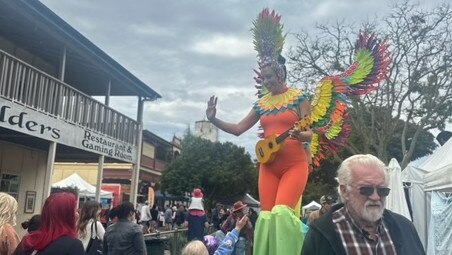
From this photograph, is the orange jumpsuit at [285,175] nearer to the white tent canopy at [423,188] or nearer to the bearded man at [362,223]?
the bearded man at [362,223]

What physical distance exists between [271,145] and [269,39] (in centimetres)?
90

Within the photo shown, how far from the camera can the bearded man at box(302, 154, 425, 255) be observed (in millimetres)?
2426

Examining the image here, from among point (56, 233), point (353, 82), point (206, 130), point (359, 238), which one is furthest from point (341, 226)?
point (206, 130)

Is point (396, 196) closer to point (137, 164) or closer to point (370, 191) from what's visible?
point (370, 191)

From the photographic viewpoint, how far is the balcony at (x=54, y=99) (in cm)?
1159

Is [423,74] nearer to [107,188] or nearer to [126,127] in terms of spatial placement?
[126,127]

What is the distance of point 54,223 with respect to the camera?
3521 mm

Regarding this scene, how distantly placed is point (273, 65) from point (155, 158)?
49.8 m

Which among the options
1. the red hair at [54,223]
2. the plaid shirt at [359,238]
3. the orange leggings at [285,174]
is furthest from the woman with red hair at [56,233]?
the plaid shirt at [359,238]

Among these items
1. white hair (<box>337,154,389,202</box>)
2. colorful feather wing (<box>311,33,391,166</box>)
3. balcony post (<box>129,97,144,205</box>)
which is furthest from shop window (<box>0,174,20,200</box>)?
white hair (<box>337,154,389,202</box>)

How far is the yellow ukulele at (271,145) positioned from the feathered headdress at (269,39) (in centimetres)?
56

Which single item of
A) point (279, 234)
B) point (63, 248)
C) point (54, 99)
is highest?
point (54, 99)

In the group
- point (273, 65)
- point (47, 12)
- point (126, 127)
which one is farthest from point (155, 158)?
point (273, 65)

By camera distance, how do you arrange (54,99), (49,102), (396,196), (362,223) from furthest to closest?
(54,99)
(49,102)
(396,196)
(362,223)
